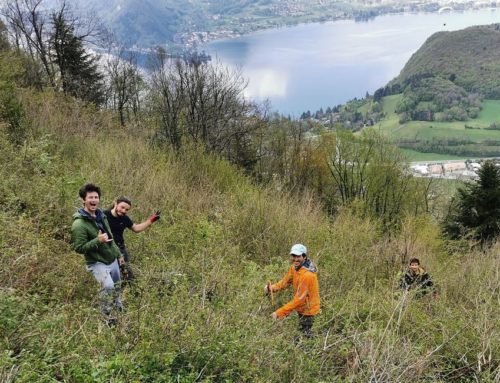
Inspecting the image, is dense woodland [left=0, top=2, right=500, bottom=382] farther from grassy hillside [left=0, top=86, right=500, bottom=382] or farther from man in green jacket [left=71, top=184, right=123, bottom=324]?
man in green jacket [left=71, top=184, right=123, bottom=324]

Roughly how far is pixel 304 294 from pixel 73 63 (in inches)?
987

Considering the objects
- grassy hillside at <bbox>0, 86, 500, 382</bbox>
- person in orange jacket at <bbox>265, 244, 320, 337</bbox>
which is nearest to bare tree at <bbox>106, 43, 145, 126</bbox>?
grassy hillside at <bbox>0, 86, 500, 382</bbox>

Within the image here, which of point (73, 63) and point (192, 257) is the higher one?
point (73, 63)

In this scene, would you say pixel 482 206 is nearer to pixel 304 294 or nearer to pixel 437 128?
pixel 304 294

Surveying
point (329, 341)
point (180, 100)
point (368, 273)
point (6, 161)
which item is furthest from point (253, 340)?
point (180, 100)

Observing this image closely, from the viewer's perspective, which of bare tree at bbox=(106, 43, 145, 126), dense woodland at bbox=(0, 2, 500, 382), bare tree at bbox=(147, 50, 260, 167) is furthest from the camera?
bare tree at bbox=(106, 43, 145, 126)

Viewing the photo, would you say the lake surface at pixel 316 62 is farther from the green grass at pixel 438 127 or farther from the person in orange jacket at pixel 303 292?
the person in orange jacket at pixel 303 292

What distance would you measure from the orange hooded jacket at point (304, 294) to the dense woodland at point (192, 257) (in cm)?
22

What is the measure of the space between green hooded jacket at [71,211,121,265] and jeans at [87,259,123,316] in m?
0.07

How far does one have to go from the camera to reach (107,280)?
5484mm

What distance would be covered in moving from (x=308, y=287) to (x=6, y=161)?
708 centimetres

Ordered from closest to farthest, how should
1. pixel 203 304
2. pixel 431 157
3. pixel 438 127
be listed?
pixel 203 304
pixel 431 157
pixel 438 127

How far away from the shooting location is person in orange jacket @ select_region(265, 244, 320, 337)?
5.76 metres

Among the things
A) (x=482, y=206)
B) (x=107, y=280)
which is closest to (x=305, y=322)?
(x=107, y=280)
